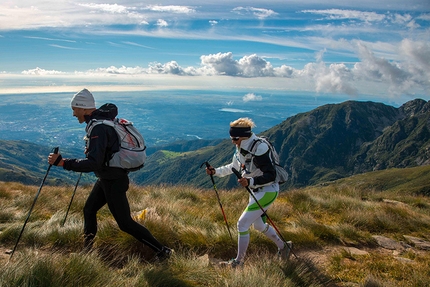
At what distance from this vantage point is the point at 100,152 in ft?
15.3

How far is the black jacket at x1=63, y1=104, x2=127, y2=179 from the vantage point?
180 inches

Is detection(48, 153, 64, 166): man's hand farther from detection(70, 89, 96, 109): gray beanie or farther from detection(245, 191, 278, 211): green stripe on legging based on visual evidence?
detection(245, 191, 278, 211): green stripe on legging

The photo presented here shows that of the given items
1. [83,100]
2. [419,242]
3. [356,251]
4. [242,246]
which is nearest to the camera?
[83,100]

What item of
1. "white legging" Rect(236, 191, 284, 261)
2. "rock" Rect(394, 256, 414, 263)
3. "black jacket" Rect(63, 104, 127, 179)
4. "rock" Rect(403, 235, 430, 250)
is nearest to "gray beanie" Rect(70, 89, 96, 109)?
"black jacket" Rect(63, 104, 127, 179)

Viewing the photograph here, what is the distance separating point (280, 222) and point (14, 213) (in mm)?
6866

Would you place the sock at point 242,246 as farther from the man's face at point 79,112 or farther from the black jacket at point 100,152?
the man's face at point 79,112

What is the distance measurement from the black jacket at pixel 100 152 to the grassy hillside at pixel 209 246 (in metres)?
1.20

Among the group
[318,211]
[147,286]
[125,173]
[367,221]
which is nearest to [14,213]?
[125,173]

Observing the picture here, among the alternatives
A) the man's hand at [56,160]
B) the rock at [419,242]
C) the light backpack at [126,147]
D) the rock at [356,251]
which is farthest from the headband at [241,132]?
the rock at [419,242]

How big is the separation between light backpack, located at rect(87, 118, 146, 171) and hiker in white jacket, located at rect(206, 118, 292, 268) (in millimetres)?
1672

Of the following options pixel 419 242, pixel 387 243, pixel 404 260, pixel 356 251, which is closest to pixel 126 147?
pixel 356 251

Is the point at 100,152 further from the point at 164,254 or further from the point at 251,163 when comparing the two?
the point at 251,163

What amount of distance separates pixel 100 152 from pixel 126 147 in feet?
1.44

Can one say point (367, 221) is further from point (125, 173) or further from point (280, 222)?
point (125, 173)
